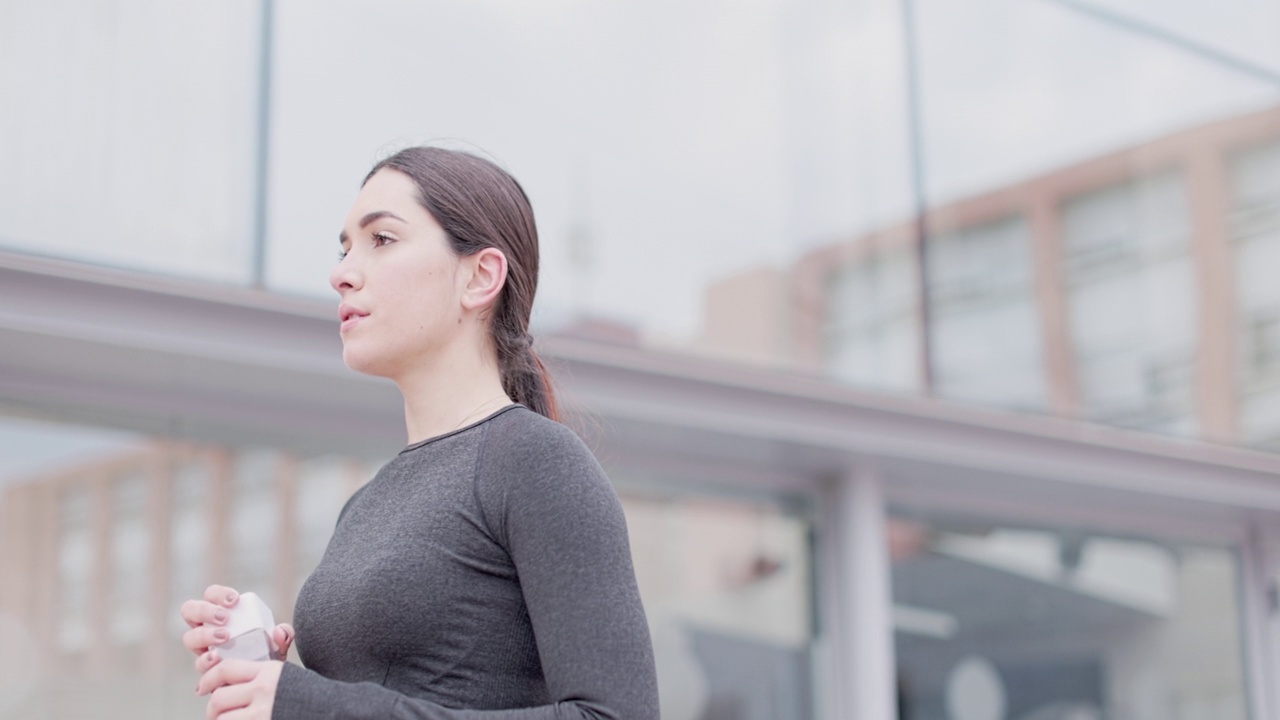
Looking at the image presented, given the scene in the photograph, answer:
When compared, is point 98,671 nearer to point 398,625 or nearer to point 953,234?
point 398,625

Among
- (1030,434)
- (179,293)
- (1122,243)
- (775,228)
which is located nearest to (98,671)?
(179,293)

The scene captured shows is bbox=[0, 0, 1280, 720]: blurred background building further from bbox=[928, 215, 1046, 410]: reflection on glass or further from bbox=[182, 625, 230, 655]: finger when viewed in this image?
bbox=[182, 625, 230, 655]: finger

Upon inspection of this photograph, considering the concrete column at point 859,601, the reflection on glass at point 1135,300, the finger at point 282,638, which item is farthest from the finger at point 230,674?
the reflection on glass at point 1135,300

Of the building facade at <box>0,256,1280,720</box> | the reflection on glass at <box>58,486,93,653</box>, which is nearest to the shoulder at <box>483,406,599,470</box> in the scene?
the building facade at <box>0,256,1280,720</box>

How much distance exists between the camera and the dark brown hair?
1300 millimetres

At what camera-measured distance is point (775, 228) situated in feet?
15.6

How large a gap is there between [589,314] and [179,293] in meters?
1.41

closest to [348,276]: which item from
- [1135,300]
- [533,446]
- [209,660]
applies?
[533,446]

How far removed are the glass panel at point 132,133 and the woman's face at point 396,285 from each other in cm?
221

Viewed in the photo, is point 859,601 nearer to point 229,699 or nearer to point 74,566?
point 74,566

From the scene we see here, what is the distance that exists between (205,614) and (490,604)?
245mm

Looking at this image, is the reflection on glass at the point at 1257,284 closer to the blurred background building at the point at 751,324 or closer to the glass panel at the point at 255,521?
the blurred background building at the point at 751,324

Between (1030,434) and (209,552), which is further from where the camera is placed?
(1030,434)

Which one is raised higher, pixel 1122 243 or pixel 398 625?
pixel 1122 243
